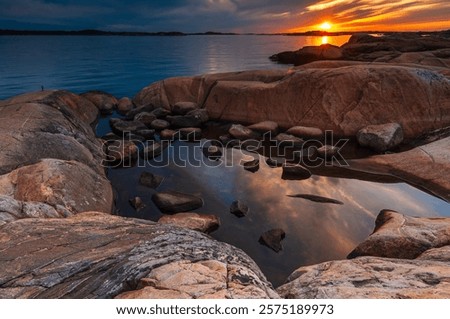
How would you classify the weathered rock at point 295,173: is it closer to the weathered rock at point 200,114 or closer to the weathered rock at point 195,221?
the weathered rock at point 195,221

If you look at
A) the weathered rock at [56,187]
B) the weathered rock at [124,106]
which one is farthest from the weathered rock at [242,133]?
the weathered rock at [124,106]

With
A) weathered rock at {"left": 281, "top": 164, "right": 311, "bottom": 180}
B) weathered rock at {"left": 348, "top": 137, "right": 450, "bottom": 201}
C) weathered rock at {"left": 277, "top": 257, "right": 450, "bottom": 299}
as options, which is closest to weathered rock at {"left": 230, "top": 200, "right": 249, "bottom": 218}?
weathered rock at {"left": 281, "top": 164, "right": 311, "bottom": 180}

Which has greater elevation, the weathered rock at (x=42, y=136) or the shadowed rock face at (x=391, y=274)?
the weathered rock at (x=42, y=136)

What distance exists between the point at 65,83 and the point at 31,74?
597 cm

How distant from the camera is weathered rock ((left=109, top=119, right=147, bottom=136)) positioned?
489 inches

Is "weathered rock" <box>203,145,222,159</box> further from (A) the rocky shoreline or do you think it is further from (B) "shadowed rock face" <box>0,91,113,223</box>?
(B) "shadowed rock face" <box>0,91,113,223</box>

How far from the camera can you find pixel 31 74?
27.9 m

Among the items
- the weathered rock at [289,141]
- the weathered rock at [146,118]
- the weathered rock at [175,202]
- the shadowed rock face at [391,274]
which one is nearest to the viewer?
the shadowed rock face at [391,274]

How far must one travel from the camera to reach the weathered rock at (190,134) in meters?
12.2

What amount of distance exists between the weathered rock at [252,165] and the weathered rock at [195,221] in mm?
2872

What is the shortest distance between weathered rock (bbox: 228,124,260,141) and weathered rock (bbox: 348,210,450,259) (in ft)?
22.9

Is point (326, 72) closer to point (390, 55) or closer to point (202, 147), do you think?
point (202, 147)
